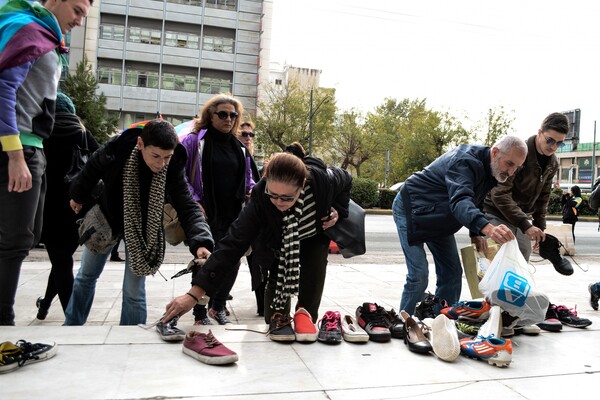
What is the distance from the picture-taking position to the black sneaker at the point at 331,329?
11.2ft

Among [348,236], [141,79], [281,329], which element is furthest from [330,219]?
[141,79]

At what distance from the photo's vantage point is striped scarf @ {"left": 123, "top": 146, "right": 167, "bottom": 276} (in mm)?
3541

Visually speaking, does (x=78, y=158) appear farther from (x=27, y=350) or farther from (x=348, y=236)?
(x=348, y=236)

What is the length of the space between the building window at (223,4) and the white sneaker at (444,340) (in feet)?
155

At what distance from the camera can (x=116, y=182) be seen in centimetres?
361

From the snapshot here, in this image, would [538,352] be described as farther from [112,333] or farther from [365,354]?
[112,333]

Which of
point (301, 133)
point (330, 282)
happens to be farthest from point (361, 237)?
point (301, 133)

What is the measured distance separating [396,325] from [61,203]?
2694 mm

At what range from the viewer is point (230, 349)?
314 centimetres

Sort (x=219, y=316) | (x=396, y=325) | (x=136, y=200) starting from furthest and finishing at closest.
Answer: (x=219, y=316), (x=396, y=325), (x=136, y=200)

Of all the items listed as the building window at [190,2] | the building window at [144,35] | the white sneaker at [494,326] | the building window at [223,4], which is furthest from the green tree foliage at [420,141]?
the white sneaker at [494,326]

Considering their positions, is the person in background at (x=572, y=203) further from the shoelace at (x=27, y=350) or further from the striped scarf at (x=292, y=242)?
the shoelace at (x=27, y=350)

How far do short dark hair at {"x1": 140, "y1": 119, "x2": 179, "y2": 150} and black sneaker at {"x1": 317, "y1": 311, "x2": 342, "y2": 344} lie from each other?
1565 mm

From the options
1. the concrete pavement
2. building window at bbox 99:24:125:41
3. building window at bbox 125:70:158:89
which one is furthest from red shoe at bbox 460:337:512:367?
building window at bbox 99:24:125:41
